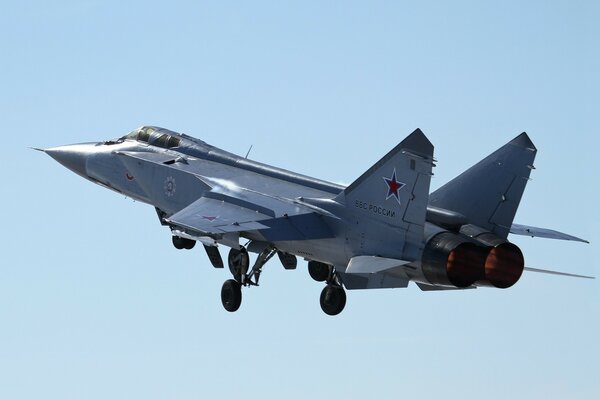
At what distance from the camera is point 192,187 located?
28906 millimetres

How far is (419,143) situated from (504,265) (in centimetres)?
268

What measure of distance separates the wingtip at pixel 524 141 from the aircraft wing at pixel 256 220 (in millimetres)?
3875

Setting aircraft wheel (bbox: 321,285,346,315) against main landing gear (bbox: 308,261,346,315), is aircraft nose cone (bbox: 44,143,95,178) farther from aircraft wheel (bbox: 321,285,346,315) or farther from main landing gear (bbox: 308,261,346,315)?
aircraft wheel (bbox: 321,285,346,315)

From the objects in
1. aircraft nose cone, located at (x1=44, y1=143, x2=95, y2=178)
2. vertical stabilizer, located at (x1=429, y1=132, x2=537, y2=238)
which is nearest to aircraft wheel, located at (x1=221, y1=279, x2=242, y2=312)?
vertical stabilizer, located at (x1=429, y1=132, x2=537, y2=238)

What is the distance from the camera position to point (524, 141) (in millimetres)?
25984

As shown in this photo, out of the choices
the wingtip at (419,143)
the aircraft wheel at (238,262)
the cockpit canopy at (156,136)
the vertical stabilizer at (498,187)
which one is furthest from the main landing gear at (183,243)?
the wingtip at (419,143)

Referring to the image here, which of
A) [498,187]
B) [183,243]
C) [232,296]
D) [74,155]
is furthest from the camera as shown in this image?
[74,155]

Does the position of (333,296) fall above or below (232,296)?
above

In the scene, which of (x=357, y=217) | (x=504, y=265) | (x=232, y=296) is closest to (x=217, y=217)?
(x=232, y=296)

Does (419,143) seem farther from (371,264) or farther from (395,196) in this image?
(371,264)

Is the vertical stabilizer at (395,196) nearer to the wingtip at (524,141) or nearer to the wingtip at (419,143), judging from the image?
the wingtip at (419,143)

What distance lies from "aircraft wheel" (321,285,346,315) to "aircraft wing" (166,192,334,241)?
5.62 ft

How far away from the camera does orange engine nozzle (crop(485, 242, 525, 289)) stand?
2488 centimetres

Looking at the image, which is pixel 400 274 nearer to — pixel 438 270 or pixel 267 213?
pixel 438 270
